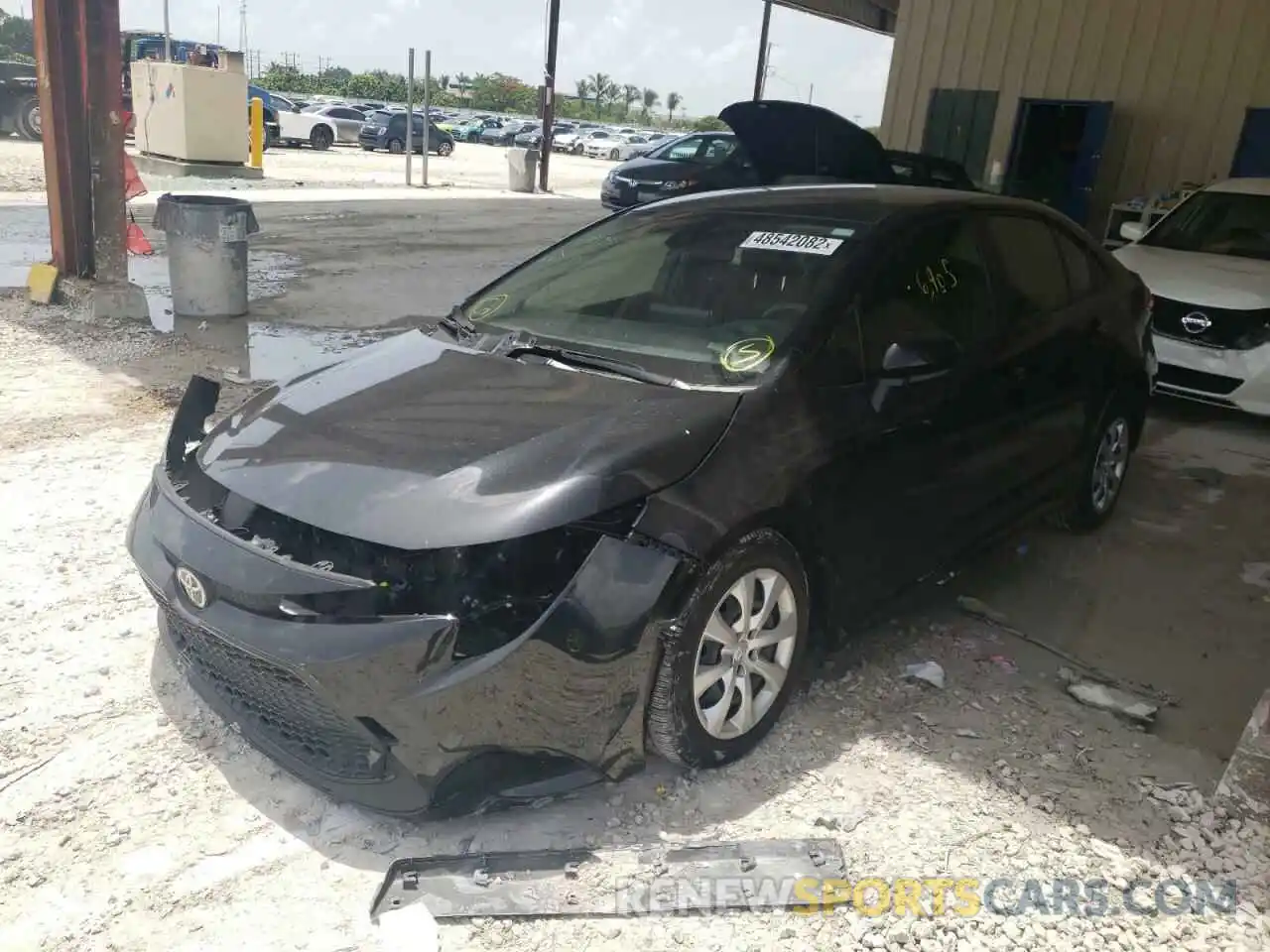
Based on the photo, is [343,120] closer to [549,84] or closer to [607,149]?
[549,84]

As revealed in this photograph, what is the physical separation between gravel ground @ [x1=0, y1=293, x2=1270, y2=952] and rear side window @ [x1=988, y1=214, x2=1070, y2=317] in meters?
1.30

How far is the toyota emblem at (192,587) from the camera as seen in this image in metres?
2.50

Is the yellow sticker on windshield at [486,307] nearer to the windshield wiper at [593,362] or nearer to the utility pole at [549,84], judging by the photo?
the windshield wiper at [593,362]

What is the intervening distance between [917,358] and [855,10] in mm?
22564

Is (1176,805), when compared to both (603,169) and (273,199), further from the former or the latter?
(603,169)

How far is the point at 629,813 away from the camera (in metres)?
2.71

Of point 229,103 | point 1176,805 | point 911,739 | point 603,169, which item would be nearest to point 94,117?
point 911,739

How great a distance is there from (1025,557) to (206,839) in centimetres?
346

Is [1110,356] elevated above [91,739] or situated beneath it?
elevated above

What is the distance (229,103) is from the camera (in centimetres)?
1831

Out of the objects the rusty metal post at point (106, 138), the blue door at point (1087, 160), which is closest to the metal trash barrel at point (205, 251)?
the rusty metal post at point (106, 138)

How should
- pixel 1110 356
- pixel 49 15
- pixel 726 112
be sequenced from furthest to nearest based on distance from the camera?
1. pixel 726 112
2. pixel 49 15
3. pixel 1110 356

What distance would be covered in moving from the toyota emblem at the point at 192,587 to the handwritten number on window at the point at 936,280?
2350 mm

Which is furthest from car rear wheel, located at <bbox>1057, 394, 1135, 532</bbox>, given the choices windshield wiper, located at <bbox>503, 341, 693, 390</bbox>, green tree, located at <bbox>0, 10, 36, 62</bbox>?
green tree, located at <bbox>0, 10, 36, 62</bbox>
